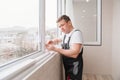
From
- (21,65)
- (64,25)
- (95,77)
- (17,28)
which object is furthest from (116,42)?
(21,65)

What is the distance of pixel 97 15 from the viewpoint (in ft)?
15.5

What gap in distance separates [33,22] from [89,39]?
292 cm

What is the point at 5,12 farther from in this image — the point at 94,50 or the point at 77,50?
the point at 94,50


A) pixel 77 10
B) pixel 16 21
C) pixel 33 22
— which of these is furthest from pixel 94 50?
pixel 16 21

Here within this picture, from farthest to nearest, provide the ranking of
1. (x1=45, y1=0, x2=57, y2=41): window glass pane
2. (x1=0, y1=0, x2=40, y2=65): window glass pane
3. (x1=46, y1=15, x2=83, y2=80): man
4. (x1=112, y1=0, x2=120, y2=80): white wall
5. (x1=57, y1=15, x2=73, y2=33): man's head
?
(x1=112, y1=0, x2=120, y2=80): white wall → (x1=45, y1=0, x2=57, y2=41): window glass pane → (x1=57, y1=15, x2=73, y2=33): man's head → (x1=46, y1=15, x2=83, y2=80): man → (x1=0, y1=0, x2=40, y2=65): window glass pane

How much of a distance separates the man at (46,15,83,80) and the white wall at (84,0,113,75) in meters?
2.13

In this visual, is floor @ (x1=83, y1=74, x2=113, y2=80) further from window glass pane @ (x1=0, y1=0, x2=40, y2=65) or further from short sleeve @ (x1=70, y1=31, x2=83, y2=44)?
window glass pane @ (x1=0, y1=0, x2=40, y2=65)

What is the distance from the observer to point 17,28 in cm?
152

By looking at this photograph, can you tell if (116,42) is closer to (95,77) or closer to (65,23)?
(95,77)

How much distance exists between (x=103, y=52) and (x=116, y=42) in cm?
52

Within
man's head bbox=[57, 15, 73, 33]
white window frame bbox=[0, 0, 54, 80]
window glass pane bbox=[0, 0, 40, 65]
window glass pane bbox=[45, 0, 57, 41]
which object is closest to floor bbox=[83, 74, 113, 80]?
window glass pane bbox=[45, 0, 57, 41]

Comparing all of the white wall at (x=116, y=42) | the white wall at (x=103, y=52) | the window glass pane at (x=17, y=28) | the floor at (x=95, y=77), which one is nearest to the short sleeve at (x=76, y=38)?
the window glass pane at (x=17, y=28)

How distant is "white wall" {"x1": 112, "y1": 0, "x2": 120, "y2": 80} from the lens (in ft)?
13.5

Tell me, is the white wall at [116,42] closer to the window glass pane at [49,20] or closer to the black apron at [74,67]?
the window glass pane at [49,20]
